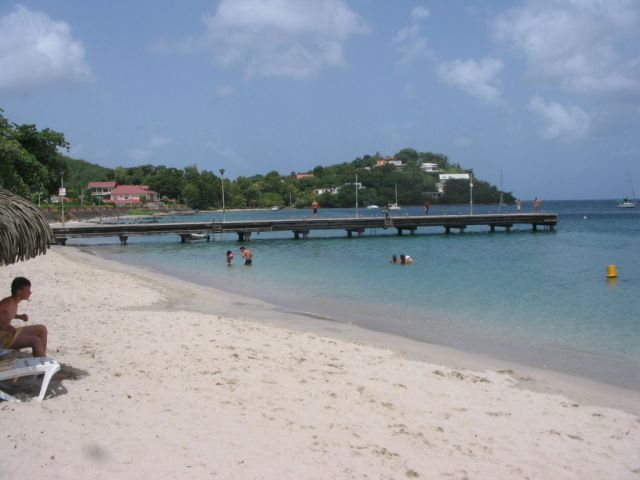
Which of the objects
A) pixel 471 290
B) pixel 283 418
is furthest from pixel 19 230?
pixel 471 290

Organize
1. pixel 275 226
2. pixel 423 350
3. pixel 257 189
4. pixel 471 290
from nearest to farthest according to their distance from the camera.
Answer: pixel 423 350
pixel 471 290
pixel 275 226
pixel 257 189

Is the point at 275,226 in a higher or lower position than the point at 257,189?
lower

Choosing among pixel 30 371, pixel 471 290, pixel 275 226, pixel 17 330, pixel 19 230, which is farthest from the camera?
pixel 275 226

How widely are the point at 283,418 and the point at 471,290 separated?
47.3 ft

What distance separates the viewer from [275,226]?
44.8 m

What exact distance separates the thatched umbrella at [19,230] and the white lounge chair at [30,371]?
3.95ft

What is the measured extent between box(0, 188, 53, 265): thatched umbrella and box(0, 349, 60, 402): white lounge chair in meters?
1.20

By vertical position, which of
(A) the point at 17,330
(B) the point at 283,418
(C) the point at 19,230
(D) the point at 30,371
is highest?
(C) the point at 19,230

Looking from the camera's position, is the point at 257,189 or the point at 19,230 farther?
the point at 257,189

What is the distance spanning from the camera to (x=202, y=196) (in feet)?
469

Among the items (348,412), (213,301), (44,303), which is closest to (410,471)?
(348,412)

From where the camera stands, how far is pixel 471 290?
18875 mm

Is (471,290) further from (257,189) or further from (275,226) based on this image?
(257,189)

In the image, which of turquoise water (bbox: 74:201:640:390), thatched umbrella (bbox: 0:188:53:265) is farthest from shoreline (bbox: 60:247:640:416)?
thatched umbrella (bbox: 0:188:53:265)
